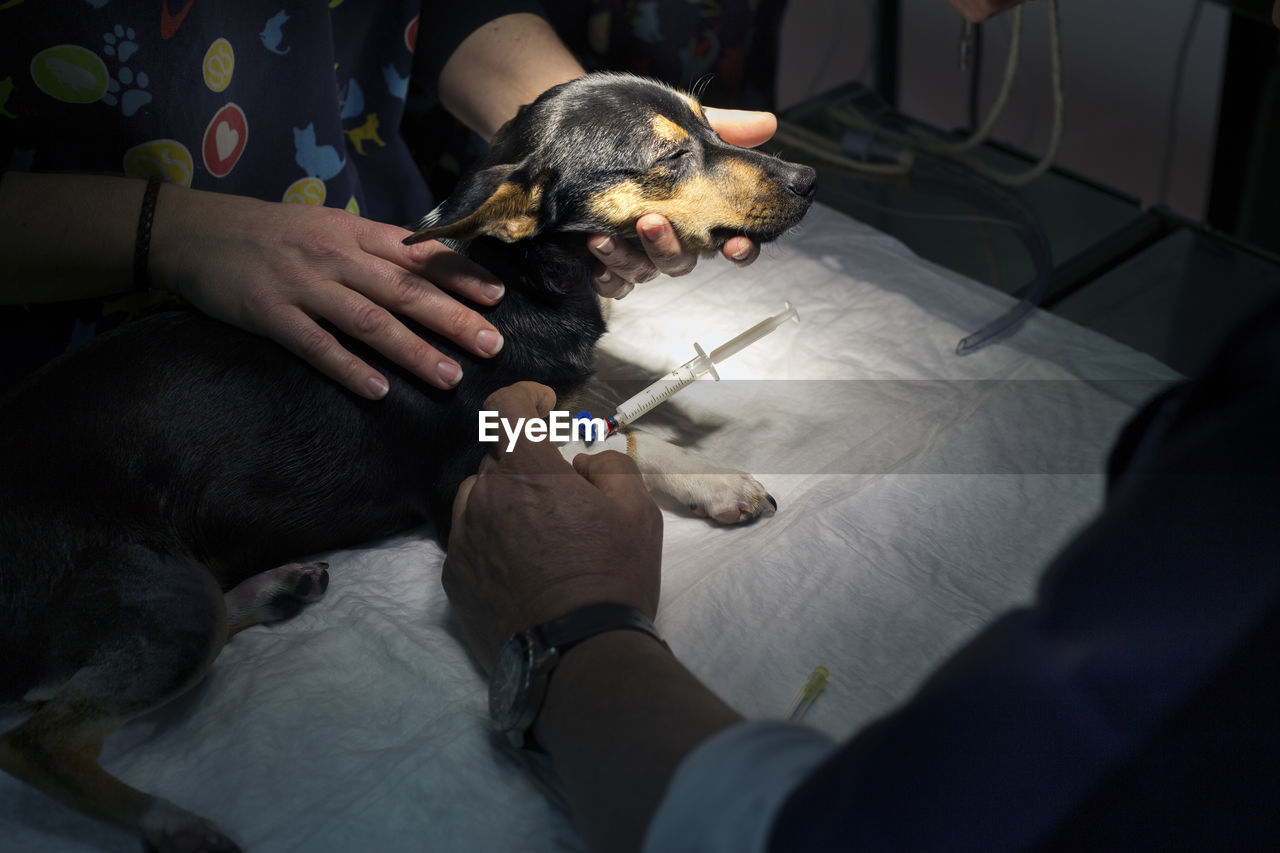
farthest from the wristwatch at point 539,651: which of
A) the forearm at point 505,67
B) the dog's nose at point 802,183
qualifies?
the forearm at point 505,67

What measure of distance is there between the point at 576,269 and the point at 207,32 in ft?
2.18

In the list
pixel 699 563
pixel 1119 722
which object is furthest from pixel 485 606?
pixel 1119 722

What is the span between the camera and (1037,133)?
90.9 inches

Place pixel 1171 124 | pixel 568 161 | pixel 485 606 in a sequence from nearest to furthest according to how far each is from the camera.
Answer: pixel 485 606 < pixel 568 161 < pixel 1171 124

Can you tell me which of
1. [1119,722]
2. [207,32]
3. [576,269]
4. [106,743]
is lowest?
[106,743]

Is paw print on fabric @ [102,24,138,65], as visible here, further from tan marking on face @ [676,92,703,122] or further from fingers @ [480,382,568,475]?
tan marking on face @ [676,92,703,122]

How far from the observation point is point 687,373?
1.55m

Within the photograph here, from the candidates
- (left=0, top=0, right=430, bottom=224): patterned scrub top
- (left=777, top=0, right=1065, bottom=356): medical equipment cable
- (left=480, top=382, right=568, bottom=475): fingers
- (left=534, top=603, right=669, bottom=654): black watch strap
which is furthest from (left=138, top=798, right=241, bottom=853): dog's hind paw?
(left=777, top=0, right=1065, bottom=356): medical equipment cable

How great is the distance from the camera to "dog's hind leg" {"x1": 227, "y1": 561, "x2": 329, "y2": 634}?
4.23 feet

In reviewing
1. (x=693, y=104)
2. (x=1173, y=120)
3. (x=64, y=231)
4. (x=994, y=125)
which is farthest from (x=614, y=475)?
(x=1173, y=120)

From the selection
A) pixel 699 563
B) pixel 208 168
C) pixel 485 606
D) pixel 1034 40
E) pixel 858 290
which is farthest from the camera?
pixel 1034 40

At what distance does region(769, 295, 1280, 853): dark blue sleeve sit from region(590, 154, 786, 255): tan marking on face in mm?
896

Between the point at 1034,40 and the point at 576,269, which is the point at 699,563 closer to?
the point at 576,269

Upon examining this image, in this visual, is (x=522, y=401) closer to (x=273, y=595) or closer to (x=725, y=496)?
(x=725, y=496)
